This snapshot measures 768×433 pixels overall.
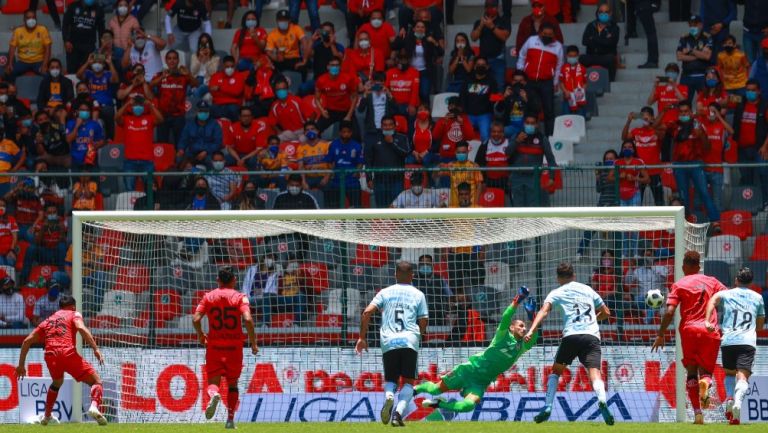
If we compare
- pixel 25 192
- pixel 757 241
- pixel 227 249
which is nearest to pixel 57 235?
pixel 25 192

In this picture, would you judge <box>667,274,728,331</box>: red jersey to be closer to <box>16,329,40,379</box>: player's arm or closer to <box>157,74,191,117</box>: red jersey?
<box>16,329,40,379</box>: player's arm

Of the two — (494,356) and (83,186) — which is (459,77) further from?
(494,356)

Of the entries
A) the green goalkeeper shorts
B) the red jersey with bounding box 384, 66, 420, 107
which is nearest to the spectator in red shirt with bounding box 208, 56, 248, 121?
the red jersey with bounding box 384, 66, 420, 107

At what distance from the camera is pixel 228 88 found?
24938 mm

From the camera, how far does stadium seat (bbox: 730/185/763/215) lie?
789 inches

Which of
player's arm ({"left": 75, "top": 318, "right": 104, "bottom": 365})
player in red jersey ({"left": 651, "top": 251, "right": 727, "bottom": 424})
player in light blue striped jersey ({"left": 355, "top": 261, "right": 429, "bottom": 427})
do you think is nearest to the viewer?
player in light blue striped jersey ({"left": 355, "top": 261, "right": 429, "bottom": 427})

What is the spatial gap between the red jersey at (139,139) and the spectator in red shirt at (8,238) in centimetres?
294

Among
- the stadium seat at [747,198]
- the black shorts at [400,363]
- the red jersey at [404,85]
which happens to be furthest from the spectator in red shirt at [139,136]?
the stadium seat at [747,198]

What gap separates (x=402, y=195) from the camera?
20.8m

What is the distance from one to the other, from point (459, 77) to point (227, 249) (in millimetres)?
6133

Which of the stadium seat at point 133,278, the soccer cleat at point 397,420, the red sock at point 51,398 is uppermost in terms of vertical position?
the stadium seat at point 133,278

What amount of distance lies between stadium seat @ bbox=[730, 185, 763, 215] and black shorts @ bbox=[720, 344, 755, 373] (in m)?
3.99

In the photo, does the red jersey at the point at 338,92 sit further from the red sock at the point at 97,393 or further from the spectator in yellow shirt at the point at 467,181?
the red sock at the point at 97,393

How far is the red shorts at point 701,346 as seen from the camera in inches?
640
